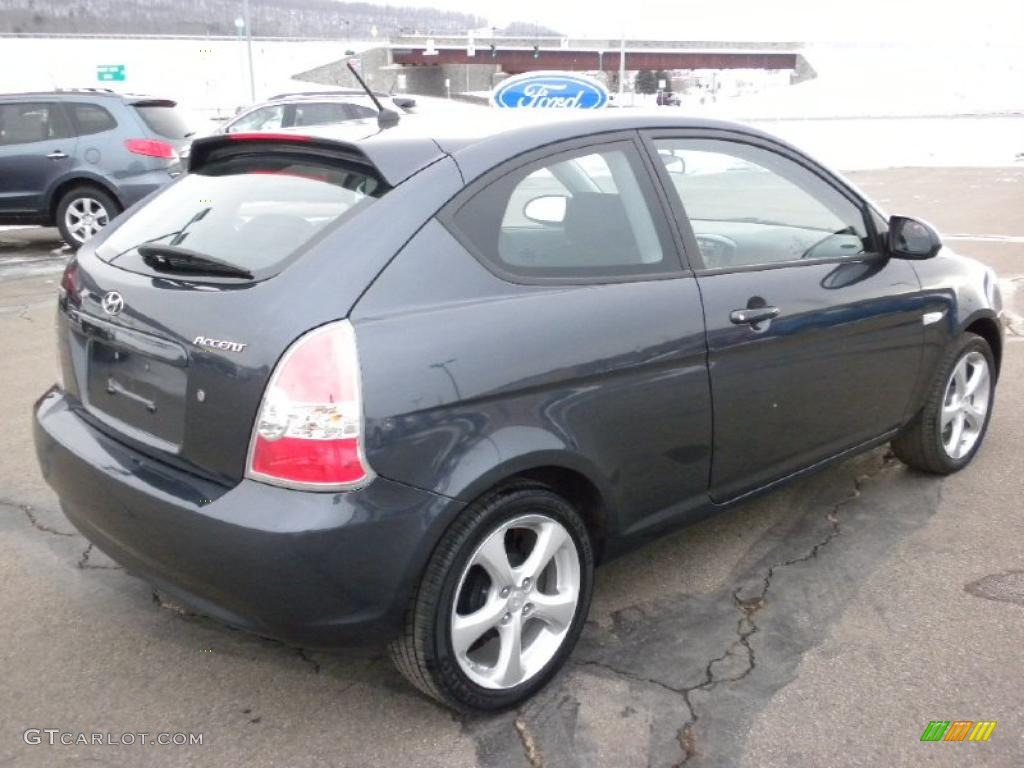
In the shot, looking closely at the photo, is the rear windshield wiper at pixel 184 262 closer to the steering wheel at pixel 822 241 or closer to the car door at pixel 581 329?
the car door at pixel 581 329

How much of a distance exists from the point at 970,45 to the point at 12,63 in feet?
290

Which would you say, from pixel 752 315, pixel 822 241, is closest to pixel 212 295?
pixel 752 315

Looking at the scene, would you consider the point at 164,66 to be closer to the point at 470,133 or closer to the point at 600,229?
the point at 470,133

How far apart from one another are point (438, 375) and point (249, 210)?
0.90 meters

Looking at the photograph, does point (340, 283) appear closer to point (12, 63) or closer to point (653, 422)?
point (653, 422)

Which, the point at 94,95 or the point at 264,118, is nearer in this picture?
A: the point at 94,95

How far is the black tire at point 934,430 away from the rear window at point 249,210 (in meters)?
2.64

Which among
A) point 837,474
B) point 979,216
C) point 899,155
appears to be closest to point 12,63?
point 899,155

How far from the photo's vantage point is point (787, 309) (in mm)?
3176

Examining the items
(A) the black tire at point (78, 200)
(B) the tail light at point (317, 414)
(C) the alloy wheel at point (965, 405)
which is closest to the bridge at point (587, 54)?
(A) the black tire at point (78, 200)

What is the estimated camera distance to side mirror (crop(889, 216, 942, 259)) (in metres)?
3.65

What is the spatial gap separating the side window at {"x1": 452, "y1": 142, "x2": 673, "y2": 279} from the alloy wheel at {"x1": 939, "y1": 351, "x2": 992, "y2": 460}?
6.31 ft

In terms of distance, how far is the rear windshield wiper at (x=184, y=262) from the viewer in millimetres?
2498

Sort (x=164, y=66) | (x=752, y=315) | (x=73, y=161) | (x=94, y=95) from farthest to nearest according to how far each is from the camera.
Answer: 1. (x=164, y=66)
2. (x=94, y=95)
3. (x=73, y=161)
4. (x=752, y=315)
